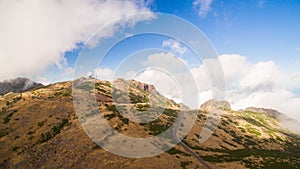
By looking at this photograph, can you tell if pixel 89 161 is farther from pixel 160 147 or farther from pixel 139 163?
pixel 160 147

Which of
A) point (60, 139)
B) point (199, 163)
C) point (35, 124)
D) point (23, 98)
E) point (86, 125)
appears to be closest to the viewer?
point (199, 163)

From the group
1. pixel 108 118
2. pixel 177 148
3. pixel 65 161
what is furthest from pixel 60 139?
pixel 177 148

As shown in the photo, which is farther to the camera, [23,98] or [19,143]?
[23,98]

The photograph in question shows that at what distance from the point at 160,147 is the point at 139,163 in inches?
720

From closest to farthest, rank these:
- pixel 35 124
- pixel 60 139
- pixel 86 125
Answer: pixel 60 139 < pixel 86 125 < pixel 35 124

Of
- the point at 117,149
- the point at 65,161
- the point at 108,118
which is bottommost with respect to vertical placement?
the point at 65,161

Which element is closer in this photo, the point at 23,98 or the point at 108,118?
the point at 108,118

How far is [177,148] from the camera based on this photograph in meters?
93.4

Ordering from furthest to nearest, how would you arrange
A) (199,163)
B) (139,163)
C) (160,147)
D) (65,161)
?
(160,147), (199,163), (65,161), (139,163)

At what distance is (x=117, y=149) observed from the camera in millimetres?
80250

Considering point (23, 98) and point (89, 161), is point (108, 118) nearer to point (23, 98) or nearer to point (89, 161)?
point (89, 161)

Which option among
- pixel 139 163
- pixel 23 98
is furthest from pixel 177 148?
pixel 23 98

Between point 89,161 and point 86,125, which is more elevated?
point 86,125

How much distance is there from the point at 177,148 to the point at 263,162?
156 ft
